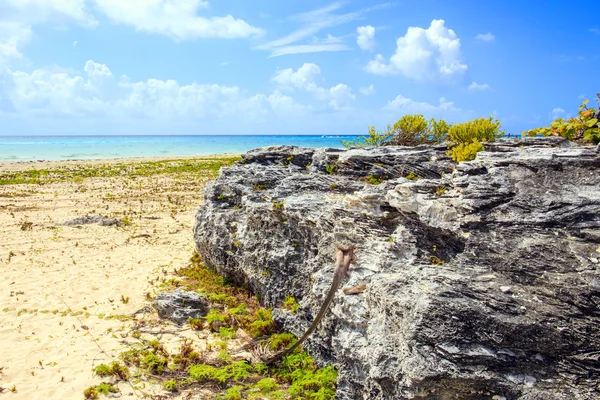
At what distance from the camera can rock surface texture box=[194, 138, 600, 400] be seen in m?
5.50

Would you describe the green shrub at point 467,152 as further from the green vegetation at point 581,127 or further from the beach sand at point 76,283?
the beach sand at point 76,283

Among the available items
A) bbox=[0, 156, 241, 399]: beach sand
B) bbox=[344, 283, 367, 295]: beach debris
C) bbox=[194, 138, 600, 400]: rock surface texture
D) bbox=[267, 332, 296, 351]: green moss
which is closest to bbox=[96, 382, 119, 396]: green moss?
bbox=[0, 156, 241, 399]: beach sand

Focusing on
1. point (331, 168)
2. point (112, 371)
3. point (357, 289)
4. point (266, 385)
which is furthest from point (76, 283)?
point (357, 289)

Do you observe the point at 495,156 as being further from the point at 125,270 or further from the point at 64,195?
the point at 64,195

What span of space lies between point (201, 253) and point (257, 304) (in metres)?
4.18

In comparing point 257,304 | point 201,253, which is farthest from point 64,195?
point 257,304

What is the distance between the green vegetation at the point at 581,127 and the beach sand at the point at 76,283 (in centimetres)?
1010

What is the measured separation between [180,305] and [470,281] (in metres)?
8.23

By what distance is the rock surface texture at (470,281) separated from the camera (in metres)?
5.50

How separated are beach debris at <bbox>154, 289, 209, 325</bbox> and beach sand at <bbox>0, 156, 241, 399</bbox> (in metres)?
0.38

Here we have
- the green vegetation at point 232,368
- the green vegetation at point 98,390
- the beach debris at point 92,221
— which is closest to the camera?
the green vegetation at point 98,390

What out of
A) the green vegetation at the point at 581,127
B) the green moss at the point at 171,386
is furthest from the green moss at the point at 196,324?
the green vegetation at the point at 581,127

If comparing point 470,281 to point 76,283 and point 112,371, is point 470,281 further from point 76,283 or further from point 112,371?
point 76,283

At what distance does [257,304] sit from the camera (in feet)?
39.9
